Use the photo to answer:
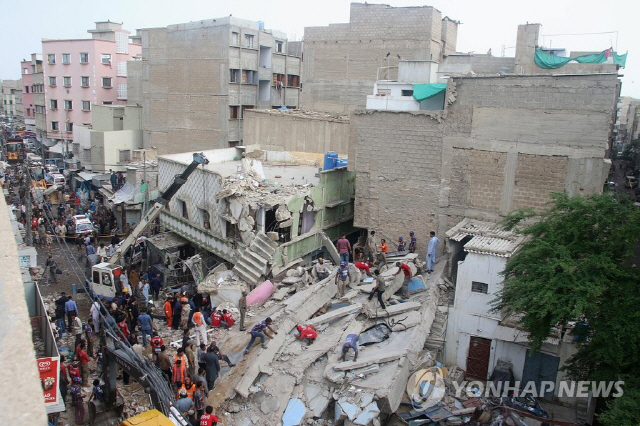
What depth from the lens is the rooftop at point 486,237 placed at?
1441 cm

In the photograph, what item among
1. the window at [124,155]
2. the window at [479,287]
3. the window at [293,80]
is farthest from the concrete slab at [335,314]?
the window at [293,80]

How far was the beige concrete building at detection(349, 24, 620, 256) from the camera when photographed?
16.0m

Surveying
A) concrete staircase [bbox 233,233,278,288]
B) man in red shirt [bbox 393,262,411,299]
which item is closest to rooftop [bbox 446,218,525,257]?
man in red shirt [bbox 393,262,411,299]

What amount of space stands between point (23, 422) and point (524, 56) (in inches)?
1135

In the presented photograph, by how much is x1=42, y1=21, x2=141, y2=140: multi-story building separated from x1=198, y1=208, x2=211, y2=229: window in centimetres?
2981

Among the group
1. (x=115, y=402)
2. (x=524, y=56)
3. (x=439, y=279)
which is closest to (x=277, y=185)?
(x=439, y=279)

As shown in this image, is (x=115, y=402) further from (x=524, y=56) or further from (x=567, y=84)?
(x=524, y=56)

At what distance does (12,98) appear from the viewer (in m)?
82.2

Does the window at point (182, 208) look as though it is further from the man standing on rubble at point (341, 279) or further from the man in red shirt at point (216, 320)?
the man standing on rubble at point (341, 279)

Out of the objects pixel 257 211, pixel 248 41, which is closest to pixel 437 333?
pixel 257 211

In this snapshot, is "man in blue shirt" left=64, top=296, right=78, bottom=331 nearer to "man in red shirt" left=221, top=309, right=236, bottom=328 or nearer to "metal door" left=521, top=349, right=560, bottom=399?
"man in red shirt" left=221, top=309, right=236, bottom=328

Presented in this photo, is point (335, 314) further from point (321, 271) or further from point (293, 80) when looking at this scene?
point (293, 80)

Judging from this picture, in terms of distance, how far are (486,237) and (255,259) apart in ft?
24.1

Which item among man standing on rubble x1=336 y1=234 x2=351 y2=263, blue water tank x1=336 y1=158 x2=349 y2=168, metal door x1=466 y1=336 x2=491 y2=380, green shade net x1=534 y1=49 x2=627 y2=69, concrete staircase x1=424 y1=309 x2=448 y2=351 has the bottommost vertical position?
metal door x1=466 y1=336 x2=491 y2=380
